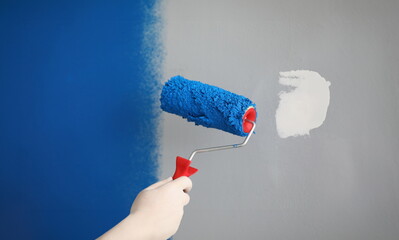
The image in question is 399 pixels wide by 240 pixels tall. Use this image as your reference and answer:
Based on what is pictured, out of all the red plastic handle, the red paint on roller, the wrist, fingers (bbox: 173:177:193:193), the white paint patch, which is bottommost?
the wrist

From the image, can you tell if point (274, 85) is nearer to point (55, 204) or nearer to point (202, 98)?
point (202, 98)

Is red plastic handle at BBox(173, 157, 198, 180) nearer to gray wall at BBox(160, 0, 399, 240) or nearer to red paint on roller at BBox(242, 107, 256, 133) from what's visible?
red paint on roller at BBox(242, 107, 256, 133)

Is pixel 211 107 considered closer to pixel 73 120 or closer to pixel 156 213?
pixel 156 213

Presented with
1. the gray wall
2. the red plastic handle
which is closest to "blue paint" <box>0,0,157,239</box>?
the gray wall

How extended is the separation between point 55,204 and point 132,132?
0.34 metres

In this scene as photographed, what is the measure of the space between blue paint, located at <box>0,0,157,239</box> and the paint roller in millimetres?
189

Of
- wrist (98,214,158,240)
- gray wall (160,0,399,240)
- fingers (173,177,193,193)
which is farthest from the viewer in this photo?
gray wall (160,0,399,240)

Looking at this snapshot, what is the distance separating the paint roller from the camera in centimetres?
87

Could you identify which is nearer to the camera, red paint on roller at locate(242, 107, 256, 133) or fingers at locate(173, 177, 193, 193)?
fingers at locate(173, 177, 193, 193)

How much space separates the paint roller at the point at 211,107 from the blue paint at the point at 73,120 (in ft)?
0.62

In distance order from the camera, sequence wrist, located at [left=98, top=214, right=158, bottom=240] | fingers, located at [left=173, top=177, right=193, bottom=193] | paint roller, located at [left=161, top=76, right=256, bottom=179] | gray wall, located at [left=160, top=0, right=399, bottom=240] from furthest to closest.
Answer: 1. gray wall, located at [left=160, top=0, right=399, bottom=240]
2. paint roller, located at [left=161, top=76, right=256, bottom=179]
3. fingers, located at [left=173, top=177, right=193, bottom=193]
4. wrist, located at [left=98, top=214, right=158, bottom=240]

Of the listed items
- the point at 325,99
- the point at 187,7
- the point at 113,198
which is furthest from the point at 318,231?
the point at 187,7

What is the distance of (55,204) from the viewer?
3.70 ft

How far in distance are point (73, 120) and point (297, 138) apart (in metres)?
0.71
